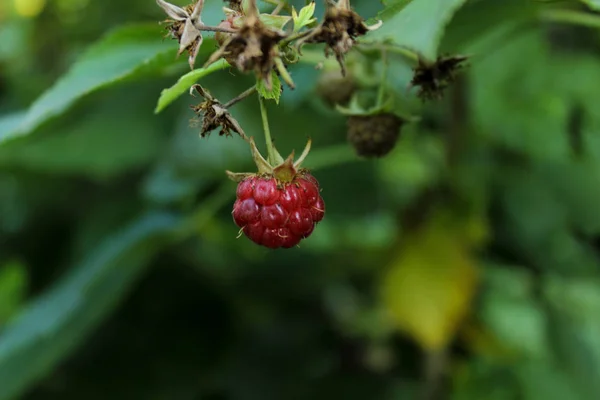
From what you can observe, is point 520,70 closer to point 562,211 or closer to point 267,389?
point 562,211

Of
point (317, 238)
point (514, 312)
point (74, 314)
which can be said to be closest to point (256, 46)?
point (74, 314)

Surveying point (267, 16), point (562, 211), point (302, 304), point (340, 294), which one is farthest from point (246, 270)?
point (267, 16)

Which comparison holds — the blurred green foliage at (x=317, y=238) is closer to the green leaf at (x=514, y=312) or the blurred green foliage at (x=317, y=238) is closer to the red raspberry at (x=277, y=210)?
the green leaf at (x=514, y=312)

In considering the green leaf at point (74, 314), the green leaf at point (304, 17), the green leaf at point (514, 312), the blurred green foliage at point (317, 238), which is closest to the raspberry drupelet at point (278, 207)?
the green leaf at point (304, 17)

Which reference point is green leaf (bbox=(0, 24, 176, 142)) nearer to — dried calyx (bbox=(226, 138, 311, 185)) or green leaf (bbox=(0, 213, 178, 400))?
dried calyx (bbox=(226, 138, 311, 185))

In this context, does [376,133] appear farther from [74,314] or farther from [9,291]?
[9,291]

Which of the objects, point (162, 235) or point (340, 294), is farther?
point (340, 294)

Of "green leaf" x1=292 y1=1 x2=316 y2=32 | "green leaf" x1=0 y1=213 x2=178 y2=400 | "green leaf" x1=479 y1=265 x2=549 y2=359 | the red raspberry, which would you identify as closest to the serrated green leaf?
"green leaf" x1=292 y1=1 x2=316 y2=32
